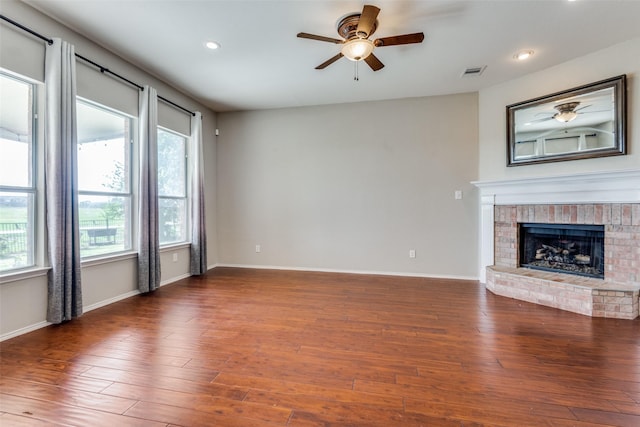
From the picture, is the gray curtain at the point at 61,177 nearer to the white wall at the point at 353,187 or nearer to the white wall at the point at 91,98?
the white wall at the point at 91,98

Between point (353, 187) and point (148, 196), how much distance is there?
297cm

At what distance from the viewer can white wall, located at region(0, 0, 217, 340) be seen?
7.57 ft

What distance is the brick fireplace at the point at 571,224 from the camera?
2809mm

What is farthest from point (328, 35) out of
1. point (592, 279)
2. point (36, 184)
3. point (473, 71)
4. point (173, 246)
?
point (592, 279)

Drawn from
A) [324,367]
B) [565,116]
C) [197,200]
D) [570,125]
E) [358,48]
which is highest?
[358,48]

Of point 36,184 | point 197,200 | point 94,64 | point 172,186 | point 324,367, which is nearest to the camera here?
point 324,367

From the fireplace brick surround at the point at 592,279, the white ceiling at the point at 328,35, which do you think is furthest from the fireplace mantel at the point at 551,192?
the white ceiling at the point at 328,35

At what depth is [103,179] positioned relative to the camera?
126 inches

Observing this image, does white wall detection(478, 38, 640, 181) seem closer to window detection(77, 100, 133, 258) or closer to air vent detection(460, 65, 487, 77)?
air vent detection(460, 65, 487, 77)

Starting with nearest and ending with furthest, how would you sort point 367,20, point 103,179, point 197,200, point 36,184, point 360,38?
point 367,20 → point 360,38 → point 36,184 → point 103,179 → point 197,200

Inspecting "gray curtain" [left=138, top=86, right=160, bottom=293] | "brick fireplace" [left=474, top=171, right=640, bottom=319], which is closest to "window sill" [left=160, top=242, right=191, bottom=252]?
"gray curtain" [left=138, top=86, right=160, bottom=293]

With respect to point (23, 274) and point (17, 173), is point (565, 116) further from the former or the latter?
point (23, 274)

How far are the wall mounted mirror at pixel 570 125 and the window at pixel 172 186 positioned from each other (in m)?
4.88

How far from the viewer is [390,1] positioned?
233 cm
